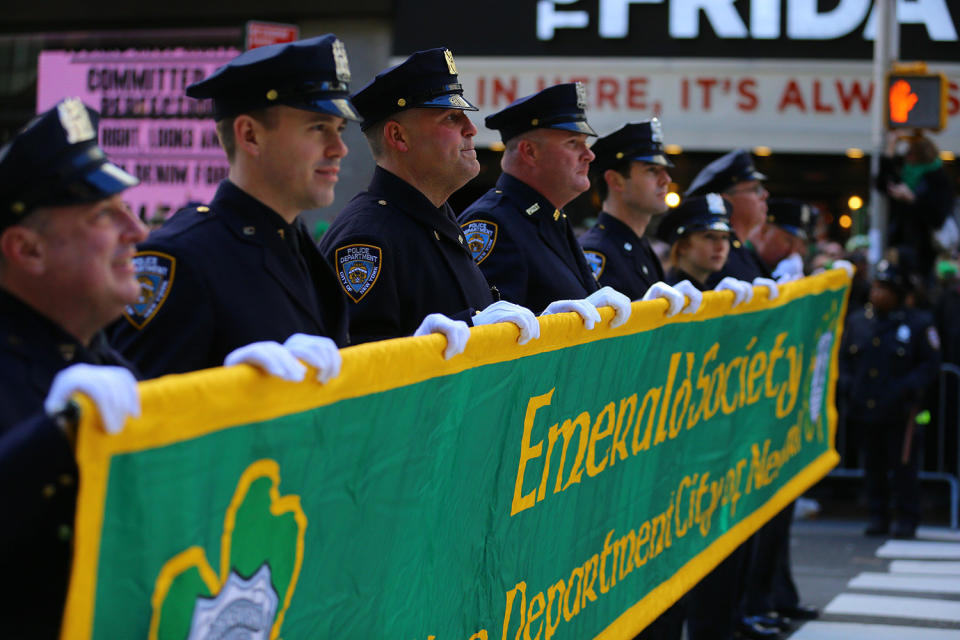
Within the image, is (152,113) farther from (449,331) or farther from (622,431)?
(449,331)

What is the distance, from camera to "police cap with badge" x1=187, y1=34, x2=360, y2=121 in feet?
10.4

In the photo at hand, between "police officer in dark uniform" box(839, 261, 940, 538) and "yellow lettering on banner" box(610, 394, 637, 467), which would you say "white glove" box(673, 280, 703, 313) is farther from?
"police officer in dark uniform" box(839, 261, 940, 538)

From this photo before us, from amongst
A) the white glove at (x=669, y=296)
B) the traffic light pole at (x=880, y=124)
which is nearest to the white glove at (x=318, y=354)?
the white glove at (x=669, y=296)

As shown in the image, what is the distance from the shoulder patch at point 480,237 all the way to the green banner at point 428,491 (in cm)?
67

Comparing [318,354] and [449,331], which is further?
[449,331]

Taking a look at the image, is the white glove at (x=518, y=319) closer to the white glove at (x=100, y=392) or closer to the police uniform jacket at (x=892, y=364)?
the white glove at (x=100, y=392)

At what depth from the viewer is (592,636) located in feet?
13.7

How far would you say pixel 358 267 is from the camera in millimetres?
3932

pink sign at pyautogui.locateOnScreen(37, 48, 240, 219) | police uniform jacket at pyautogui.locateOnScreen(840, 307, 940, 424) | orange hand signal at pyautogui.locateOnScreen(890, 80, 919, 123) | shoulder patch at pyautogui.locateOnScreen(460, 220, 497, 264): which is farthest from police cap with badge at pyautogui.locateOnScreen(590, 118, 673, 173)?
pink sign at pyautogui.locateOnScreen(37, 48, 240, 219)

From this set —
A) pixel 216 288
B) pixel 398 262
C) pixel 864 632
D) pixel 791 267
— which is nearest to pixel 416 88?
pixel 398 262

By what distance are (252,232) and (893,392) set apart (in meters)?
8.06

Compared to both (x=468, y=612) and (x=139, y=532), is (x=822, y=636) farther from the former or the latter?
(x=139, y=532)

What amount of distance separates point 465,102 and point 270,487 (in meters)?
2.24

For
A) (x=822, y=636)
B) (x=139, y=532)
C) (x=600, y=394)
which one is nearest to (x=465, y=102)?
(x=600, y=394)
